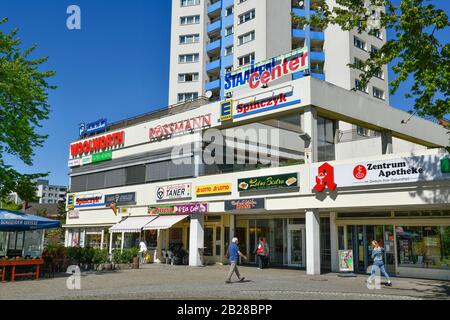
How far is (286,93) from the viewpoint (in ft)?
72.8

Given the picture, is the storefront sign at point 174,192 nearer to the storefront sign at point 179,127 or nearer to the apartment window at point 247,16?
the storefront sign at point 179,127

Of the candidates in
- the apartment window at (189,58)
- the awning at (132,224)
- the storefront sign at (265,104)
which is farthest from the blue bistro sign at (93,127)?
the apartment window at (189,58)

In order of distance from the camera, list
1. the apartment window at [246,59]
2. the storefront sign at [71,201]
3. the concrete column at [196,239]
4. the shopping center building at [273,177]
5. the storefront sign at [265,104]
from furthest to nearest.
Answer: the apartment window at [246,59]
the storefront sign at [71,201]
the concrete column at [196,239]
the storefront sign at [265,104]
the shopping center building at [273,177]

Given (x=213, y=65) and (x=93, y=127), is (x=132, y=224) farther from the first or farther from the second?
(x=213, y=65)

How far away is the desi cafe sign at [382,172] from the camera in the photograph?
16.7 m

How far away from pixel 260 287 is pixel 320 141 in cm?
1065

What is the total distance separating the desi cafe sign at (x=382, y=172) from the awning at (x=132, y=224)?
→ 1222 centimetres

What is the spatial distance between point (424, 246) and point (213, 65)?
35.0m

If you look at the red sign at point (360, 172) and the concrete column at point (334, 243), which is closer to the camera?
the red sign at point (360, 172)

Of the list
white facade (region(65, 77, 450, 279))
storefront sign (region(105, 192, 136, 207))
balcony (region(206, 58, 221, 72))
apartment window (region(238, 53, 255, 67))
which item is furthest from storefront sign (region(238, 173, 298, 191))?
balcony (region(206, 58, 221, 72))

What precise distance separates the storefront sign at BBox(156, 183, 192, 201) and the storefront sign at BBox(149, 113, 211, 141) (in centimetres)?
330

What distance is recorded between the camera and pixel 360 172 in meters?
18.8

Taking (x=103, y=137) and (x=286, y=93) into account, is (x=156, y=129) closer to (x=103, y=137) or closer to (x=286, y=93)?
(x=103, y=137)

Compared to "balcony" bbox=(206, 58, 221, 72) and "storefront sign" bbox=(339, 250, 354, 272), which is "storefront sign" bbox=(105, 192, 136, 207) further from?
"balcony" bbox=(206, 58, 221, 72)
